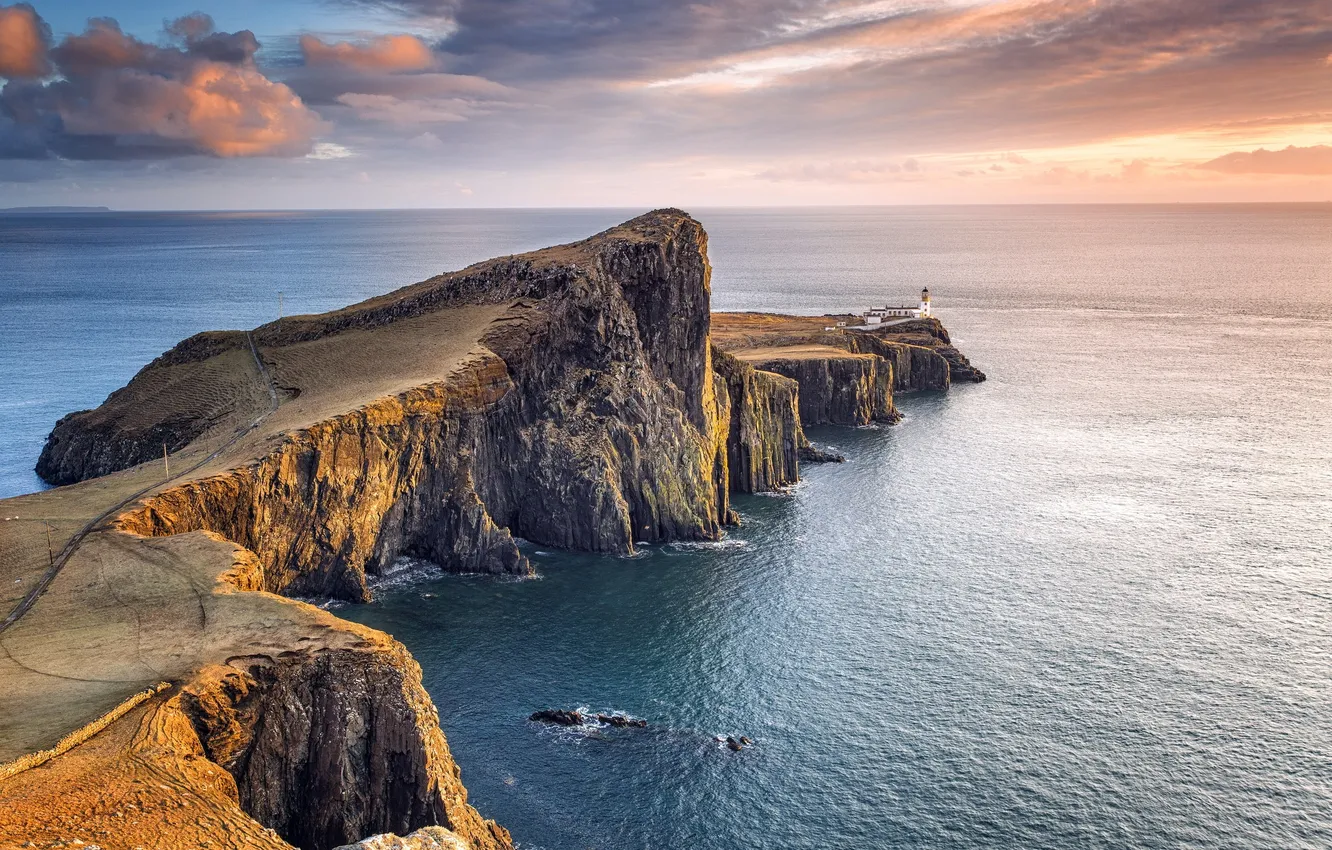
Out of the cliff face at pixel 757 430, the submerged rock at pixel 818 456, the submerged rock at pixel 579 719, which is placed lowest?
the submerged rock at pixel 579 719

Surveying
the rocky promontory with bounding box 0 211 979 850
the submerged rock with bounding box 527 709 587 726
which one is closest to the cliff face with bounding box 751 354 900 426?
the rocky promontory with bounding box 0 211 979 850

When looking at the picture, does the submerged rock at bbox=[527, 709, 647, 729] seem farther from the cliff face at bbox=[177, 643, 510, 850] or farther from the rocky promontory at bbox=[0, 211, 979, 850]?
the cliff face at bbox=[177, 643, 510, 850]

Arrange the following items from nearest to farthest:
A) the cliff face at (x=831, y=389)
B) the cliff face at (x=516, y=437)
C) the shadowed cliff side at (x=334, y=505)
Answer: the shadowed cliff side at (x=334, y=505)
the cliff face at (x=516, y=437)
the cliff face at (x=831, y=389)

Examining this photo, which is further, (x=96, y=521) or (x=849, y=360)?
(x=849, y=360)

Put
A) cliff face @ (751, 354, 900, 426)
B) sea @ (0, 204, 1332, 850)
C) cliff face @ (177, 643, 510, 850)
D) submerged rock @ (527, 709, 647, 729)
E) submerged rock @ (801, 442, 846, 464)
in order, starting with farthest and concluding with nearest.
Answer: cliff face @ (751, 354, 900, 426) < submerged rock @ (801, 442, 846, 464) < submerged rock @ (527, 709, 647, 729) < sea @ (0, 204, 1332, 850) < cliff face @ (177, 643, 510, 850)

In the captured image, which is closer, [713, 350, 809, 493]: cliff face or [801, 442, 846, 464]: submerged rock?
[713, 350, 809, 493]: cliff face

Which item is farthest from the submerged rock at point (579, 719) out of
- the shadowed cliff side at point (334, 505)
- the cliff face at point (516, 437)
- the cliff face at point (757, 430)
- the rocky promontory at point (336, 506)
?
the cliff face at point (757, 430)

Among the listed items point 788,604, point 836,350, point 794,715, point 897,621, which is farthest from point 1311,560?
point 836,350

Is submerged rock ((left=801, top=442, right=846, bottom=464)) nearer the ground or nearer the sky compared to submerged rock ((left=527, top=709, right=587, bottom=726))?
nearer the sky

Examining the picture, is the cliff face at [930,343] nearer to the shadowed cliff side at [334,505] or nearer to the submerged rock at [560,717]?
the shadowed cliff side at [334,505]

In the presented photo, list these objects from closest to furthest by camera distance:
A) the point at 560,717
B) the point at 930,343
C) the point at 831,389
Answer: the point at 560,717
the point at 831,389
the point at 930,343

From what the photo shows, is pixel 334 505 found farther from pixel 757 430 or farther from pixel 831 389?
pixel 831 389

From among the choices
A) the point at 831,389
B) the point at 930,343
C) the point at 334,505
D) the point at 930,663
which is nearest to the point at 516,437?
the point at 334,505
